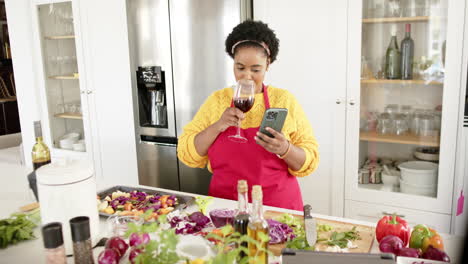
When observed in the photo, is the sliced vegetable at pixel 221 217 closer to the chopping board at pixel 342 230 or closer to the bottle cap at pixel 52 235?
the chopping board at pixel 342 230

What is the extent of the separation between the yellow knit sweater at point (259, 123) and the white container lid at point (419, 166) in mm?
1044

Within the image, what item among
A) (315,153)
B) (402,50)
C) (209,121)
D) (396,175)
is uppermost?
(402,50)

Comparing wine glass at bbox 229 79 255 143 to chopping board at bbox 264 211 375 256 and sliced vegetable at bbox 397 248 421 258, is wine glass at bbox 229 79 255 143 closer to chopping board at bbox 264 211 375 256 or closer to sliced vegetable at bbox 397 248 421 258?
chopping board at bbox 264 211 375 256

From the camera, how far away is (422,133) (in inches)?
98.5

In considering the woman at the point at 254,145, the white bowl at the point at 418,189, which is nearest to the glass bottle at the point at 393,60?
the white bowl at the point at 418,189

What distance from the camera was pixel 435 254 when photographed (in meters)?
1.07

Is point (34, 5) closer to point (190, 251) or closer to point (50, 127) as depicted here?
point (50, 127)

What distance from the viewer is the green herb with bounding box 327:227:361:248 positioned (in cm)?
123

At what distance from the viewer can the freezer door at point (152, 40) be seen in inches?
112

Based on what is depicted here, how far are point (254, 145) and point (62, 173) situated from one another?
2.79 feet

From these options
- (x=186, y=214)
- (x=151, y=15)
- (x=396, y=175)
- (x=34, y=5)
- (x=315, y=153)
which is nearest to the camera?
(x=186, y=214)

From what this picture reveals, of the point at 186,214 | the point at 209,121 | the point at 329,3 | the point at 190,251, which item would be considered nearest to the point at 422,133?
the point at 329,3

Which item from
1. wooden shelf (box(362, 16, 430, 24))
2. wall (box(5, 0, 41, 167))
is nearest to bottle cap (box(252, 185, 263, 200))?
wooden shelf (box(362, 16, 430, 24))

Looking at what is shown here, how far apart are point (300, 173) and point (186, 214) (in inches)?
21.2
